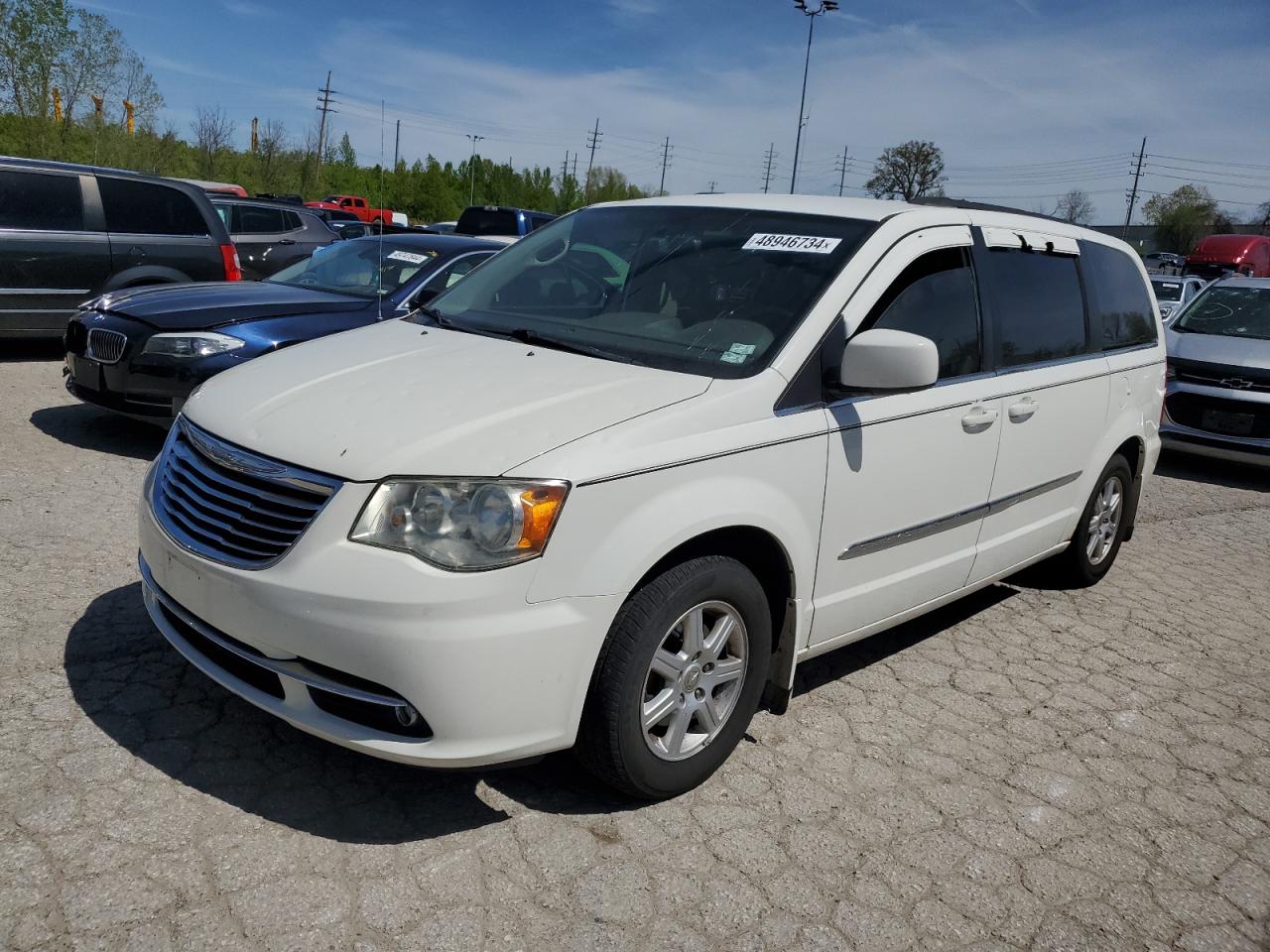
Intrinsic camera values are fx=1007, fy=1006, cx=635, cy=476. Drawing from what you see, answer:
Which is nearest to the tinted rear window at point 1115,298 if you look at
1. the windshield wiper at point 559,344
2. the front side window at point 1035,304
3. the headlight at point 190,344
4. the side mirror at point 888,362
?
the front side window at point 1035,304

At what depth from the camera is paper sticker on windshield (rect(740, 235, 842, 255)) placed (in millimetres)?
3518

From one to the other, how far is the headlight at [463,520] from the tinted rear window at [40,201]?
800cm

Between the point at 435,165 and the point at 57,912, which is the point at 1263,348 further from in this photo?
the point at 435,165

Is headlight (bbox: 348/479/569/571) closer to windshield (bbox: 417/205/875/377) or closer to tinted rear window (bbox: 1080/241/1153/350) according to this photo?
windshield (bbox: 417/205/875/377)

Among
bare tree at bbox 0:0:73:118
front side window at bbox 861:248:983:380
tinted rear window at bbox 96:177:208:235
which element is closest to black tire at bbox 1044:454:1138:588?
front side window at bbox 861:248:983:380

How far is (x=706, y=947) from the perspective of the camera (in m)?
2.49

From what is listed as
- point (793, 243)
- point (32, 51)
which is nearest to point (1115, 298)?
point (793, 243)

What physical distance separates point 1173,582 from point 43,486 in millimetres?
6497

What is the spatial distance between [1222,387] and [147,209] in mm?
9893

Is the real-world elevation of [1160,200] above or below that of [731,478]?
above

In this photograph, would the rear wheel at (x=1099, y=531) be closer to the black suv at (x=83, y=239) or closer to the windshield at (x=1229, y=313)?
the windshield at (x=1229, y=313)

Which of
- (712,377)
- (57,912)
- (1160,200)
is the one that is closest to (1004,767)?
(712,377)

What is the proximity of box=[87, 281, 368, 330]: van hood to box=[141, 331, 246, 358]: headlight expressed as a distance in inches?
2.4

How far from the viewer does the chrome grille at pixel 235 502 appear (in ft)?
8.63
